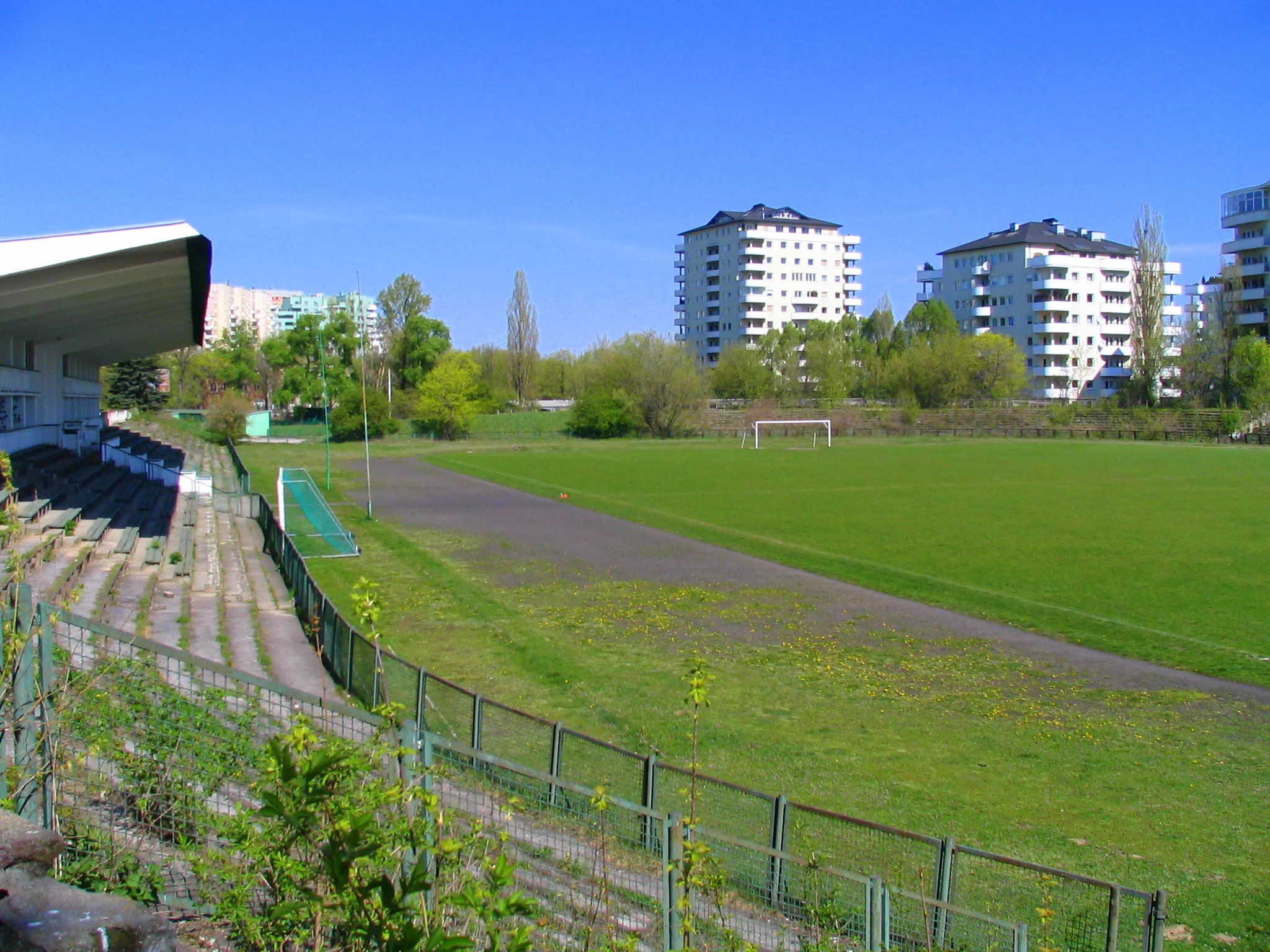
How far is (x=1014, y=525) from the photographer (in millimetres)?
31438

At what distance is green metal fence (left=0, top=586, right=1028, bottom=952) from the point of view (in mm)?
4891

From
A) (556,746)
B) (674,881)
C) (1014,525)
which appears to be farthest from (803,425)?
(674,881)

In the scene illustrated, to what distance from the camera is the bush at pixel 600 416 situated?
3342 inches

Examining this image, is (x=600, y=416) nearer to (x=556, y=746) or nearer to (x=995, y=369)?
(x=995, y=369)

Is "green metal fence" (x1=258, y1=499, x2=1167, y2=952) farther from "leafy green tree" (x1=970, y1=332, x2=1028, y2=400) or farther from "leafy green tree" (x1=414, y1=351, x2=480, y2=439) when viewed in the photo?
"leafy green tree" (x1=970, y1=332, x2=1028, y2=400)

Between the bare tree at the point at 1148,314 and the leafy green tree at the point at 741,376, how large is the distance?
3422 cm

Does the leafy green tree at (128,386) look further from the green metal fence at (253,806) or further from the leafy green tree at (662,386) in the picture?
the green metal fence at (253,806)

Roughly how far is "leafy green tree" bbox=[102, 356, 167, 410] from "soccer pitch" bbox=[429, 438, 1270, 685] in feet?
112

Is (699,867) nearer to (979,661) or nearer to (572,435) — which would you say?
(979,661)

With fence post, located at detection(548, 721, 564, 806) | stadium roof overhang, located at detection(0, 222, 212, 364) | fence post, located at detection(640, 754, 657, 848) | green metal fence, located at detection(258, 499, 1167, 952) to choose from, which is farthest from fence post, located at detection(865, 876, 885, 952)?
stadium roof overhang, located at detection(0, 222, 212, 364)

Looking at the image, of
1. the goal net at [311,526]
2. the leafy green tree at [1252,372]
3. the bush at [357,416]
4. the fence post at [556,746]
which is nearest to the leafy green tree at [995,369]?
the leafy green tree at [1252,372]

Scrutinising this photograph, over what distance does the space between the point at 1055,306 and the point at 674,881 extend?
11536 cm

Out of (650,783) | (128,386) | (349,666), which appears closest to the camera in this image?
(650,783)

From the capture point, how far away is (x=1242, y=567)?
78.1 ft
